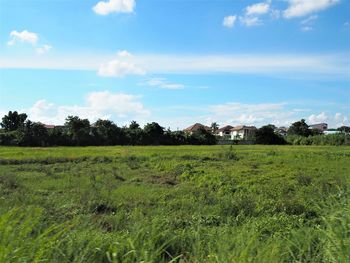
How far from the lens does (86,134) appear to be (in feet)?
189

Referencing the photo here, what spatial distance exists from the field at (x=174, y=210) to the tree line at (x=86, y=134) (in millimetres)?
24651

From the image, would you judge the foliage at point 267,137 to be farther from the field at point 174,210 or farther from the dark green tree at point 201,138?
the field at point 174,210

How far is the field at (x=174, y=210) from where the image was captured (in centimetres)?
385

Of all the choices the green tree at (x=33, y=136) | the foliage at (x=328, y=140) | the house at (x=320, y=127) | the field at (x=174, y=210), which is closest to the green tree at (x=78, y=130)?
the green tree at (x=33, y=136)

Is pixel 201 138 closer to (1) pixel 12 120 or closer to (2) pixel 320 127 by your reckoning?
(1) pixel 12 120

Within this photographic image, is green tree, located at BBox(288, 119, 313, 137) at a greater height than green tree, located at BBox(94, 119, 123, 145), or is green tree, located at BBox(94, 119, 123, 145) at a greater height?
green tree, located at BBox(288, 119, 313, 137)

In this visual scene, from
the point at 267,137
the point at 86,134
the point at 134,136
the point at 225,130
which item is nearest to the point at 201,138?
the point at 134,136

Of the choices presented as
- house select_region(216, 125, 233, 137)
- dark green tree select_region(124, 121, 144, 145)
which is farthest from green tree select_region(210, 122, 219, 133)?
dark green tree select_region(124, 121, 144, 145)

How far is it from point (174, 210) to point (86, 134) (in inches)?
1832

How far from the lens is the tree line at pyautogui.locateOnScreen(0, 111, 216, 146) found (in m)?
53.4

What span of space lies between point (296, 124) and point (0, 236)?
88.2 meters

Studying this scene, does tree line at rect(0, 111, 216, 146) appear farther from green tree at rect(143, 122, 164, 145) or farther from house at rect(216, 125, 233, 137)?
house at rect(216, 125, 233, 137)

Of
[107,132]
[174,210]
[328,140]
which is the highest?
[107,132]

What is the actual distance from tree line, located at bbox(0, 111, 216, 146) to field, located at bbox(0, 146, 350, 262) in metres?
24.7
